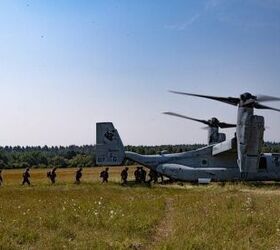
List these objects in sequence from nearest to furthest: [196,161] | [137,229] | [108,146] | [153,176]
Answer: [137,229] < [196,161] < [108,146] < [153,176]

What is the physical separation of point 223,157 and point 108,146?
937 cm

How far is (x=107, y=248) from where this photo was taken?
11.0 metres

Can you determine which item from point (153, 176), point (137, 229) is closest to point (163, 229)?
point (137, 229)

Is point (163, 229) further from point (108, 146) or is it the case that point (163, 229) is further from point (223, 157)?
point (108, 146)

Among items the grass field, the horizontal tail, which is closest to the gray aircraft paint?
the horizontal tail

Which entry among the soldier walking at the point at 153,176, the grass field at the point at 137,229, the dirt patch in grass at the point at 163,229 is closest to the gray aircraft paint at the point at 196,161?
the soldier walking at the point at 153,176

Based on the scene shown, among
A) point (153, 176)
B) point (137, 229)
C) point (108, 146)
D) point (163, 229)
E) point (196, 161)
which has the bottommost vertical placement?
point (163, 229)

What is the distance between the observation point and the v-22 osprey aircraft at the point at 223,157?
34.4m

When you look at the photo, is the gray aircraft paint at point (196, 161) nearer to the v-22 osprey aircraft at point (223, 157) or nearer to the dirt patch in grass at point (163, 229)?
the v-22 osprey aircraft at point (223, 157)

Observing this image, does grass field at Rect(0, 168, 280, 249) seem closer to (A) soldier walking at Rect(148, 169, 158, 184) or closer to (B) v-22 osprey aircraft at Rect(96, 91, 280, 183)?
(B) v-22 osprey aircraft at Rect(96, 91, 280, 183)

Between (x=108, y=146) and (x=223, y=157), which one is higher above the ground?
(x=108, y=146)

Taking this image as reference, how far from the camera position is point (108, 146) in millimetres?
41125

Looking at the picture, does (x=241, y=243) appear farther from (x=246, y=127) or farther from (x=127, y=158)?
(x=127, y=158)

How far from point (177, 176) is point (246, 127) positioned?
7864 mm
